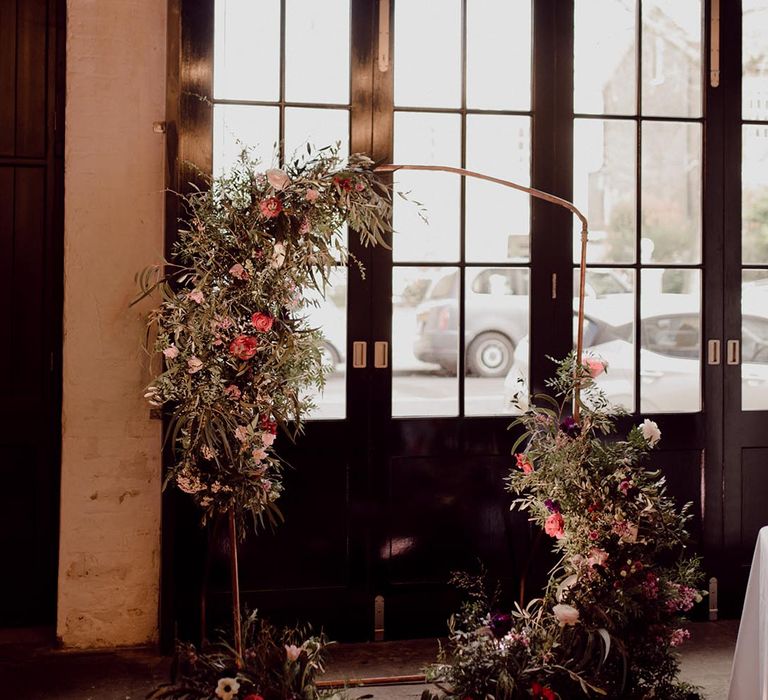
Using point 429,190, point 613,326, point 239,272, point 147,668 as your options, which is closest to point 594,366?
point 613,326

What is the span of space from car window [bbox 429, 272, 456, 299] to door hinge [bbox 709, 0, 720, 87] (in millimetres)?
1588

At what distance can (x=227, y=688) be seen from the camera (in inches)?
116

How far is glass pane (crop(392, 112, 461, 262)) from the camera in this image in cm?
437

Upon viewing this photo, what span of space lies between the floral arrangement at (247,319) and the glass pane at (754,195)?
2.26m

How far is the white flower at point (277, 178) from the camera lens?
321 cm

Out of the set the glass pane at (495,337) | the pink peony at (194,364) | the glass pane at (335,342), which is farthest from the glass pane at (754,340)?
the pink peony at (194,364)

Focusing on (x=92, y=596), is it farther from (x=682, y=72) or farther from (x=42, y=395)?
(x=682, y=72)

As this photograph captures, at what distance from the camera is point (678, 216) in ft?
15.2

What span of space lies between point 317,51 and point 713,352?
7.65 ft

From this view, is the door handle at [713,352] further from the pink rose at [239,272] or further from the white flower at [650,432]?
the pink rose at [239,272]

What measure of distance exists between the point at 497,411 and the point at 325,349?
0.85 meters

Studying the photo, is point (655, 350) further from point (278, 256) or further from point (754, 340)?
point (278, 256)

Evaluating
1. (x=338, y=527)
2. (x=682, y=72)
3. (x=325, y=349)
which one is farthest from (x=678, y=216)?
(x=338, y=527)

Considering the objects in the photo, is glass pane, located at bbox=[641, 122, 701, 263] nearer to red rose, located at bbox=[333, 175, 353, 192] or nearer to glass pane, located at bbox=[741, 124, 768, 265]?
glass pane, located at bbox=[741, 124, 768, 265]
